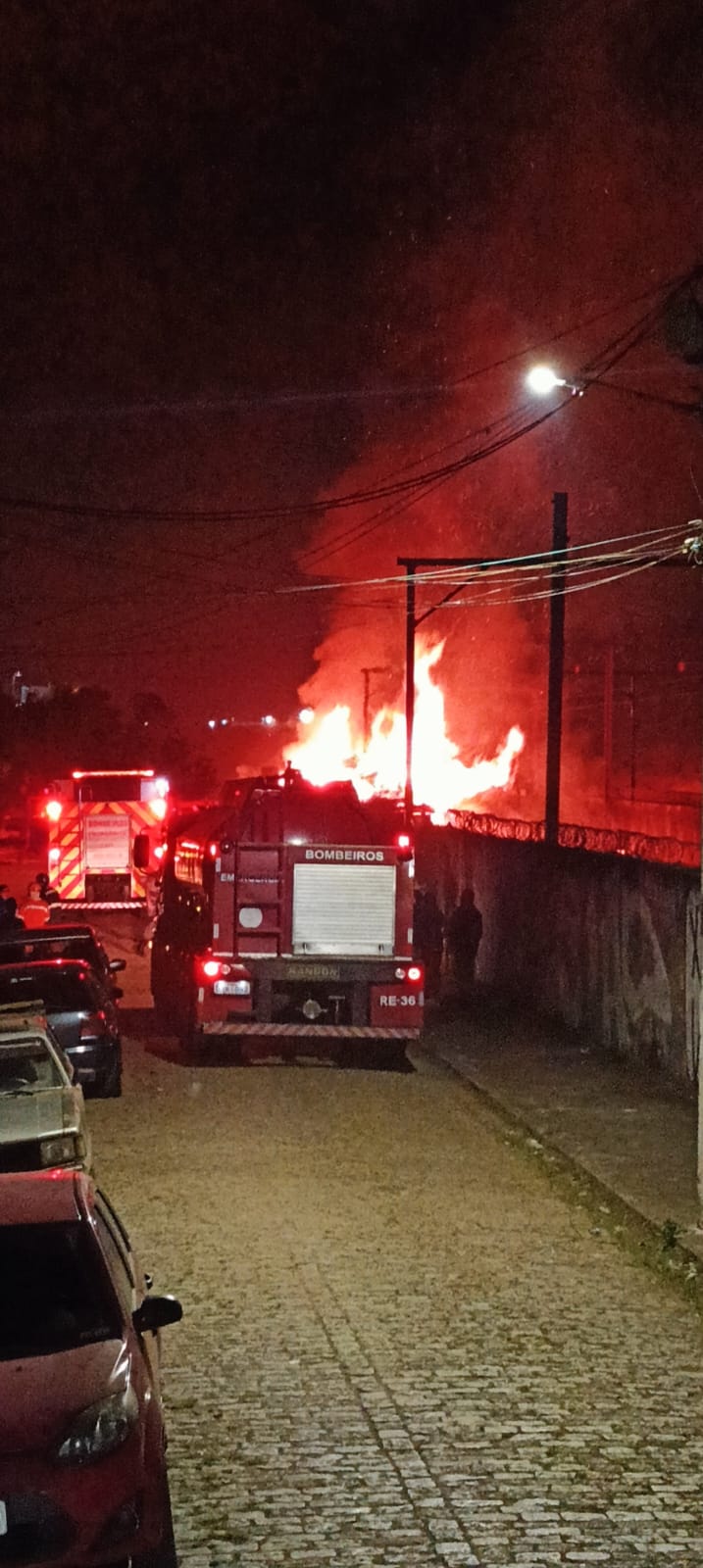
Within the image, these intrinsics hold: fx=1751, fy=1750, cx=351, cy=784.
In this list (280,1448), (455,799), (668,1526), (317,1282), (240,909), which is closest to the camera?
(668,1526)

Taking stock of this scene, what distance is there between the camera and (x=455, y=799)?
46031mm

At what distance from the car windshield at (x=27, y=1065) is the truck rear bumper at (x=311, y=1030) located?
6.81 meters

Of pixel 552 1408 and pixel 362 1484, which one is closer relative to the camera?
pixel 362 1484

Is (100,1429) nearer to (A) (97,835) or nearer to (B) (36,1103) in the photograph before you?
(B) (36,1103)

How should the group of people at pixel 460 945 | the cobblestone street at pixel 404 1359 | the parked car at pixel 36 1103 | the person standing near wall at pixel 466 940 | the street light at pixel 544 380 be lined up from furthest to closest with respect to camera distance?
the person standing near wall at pixel 466 940
the group of people at pixel 460 945
the street light at pixel 544 380
the parked car at pixel 36 1103
the cobblestone street at pixel 404 1359

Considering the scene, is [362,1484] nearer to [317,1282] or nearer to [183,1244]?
[317,1282]

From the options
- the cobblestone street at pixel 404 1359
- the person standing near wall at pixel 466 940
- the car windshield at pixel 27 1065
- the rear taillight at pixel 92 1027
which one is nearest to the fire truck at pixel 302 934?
the rear taillight at pixel 92 1027

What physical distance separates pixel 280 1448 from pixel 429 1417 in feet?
2.24

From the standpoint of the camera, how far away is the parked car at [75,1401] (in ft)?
15.2

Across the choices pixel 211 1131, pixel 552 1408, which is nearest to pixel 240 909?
pixel 211 1131

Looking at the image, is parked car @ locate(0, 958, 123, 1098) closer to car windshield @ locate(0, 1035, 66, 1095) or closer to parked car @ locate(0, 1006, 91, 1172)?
parked car @ locate(0, 1006, 91, 1172)

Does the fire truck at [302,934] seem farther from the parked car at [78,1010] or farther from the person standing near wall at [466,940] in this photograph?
the person standing near wall at [466,940]

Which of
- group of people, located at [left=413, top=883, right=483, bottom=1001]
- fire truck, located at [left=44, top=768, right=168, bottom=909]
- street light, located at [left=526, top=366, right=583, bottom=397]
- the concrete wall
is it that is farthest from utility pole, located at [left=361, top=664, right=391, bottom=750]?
street light, located at [left=526, top=366, right=583, bottom=397]

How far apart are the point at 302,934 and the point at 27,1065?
7.20m
